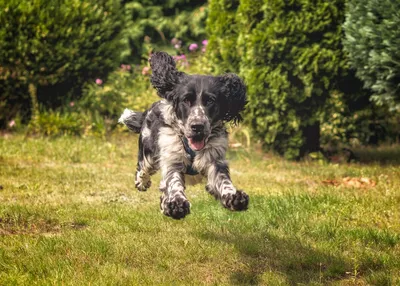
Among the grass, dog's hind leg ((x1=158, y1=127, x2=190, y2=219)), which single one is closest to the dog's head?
dog's hind leg ((x1=158, y1=127, x2=190, y2=219))

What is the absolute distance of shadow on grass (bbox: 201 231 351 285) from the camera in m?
4.57

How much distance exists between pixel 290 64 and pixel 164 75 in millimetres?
4553

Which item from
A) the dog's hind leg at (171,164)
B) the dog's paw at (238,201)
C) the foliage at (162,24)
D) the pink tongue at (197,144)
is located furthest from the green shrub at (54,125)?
the dog's paw at (238,201)

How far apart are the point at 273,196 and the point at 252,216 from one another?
0.84 m

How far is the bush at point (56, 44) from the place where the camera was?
10945 mm

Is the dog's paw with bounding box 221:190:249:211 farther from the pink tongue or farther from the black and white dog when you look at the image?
the pink tongue

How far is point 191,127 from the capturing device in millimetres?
4641

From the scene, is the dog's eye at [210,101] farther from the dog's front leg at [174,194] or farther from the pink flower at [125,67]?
the pink flower at [125,67]

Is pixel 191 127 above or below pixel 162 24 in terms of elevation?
above

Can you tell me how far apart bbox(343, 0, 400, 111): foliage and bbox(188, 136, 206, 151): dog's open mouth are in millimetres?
3966

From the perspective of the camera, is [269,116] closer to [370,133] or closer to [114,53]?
[370,133]

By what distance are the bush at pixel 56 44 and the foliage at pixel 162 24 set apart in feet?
5.37

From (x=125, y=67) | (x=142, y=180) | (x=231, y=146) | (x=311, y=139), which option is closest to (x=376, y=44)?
(x=311, y=139)

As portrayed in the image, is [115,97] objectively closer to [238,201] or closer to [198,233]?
[198,233]
